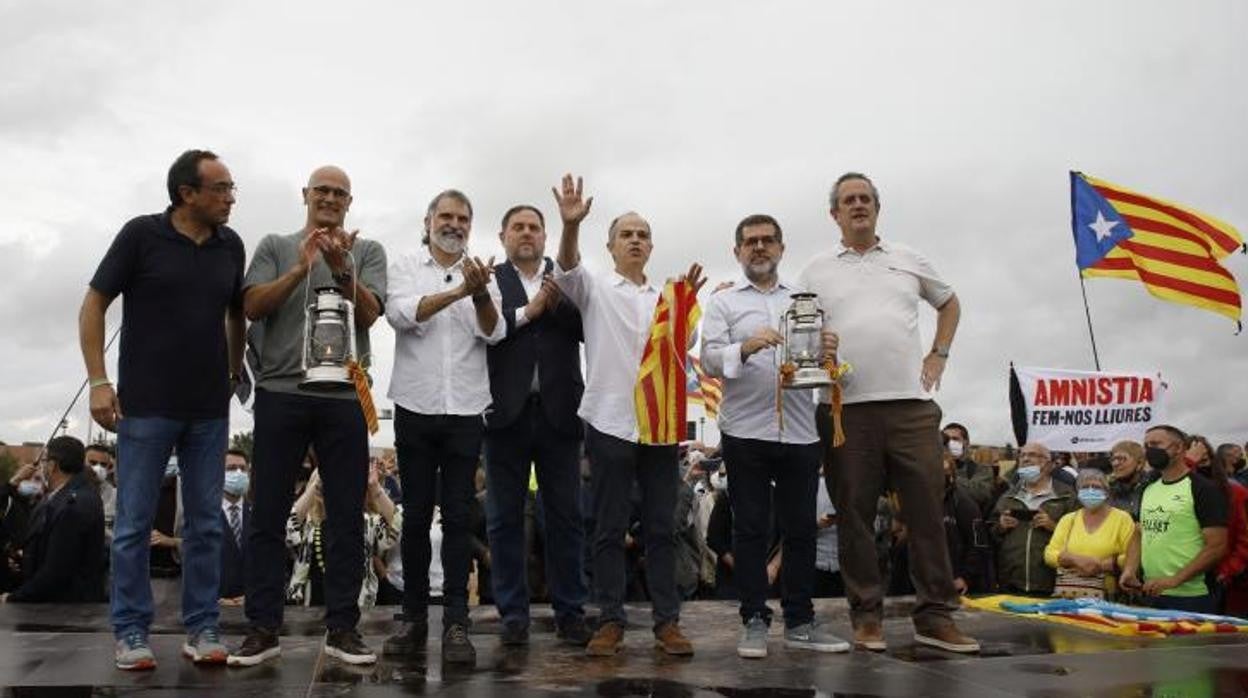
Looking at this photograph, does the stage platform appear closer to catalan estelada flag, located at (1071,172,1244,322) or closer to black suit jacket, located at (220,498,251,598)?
black suit jacket, located at (220,498,251,598)

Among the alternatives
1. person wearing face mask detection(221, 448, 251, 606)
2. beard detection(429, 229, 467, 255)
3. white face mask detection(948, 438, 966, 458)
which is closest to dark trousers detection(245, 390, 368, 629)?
beard detection(429, 229, 467, 255)

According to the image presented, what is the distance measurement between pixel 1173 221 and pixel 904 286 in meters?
11.0

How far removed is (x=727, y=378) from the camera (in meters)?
5.56

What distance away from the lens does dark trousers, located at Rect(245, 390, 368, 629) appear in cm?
494

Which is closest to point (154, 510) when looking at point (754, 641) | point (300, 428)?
point (300, 428)

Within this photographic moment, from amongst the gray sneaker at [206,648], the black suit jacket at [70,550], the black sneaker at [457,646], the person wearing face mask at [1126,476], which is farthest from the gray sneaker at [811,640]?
the black suit jacket at [70,550]

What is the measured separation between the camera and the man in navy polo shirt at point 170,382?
4711 mm

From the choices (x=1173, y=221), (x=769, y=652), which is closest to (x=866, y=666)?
(x=769, y=652)

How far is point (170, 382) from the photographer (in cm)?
477

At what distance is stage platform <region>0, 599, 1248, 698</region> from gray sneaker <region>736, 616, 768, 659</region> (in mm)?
66

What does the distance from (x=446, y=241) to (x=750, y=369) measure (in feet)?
5.91

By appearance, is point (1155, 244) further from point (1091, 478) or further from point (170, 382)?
point (170, 382)

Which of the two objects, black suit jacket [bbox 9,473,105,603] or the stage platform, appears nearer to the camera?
the stage platform

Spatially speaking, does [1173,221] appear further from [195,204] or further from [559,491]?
[195,204]
